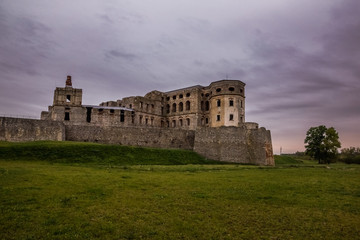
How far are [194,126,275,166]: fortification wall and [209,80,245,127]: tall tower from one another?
33.8 ft

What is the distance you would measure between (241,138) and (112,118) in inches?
1096

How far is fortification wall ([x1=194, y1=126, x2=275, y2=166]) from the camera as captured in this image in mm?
46656

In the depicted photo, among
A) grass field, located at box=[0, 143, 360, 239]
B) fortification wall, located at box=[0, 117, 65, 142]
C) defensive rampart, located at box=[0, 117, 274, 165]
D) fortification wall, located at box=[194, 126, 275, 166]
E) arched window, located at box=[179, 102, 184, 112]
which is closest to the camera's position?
grass field, located at box=[0, 143, 360, 239]

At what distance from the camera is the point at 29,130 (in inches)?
1523

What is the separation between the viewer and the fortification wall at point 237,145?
4666 centimetres

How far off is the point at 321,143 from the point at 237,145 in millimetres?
29541

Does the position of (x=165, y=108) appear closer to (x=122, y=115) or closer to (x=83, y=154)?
(x=122, y=115)

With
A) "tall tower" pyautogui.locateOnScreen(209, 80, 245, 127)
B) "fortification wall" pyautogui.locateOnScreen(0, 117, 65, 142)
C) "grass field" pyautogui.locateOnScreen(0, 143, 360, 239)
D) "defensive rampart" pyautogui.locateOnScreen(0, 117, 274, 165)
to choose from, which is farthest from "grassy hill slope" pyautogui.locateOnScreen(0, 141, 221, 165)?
"tall tower" pyautogui.locateOnScreen(209, 80, 245, 127)

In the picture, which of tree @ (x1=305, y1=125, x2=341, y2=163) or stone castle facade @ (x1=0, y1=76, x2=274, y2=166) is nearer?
stone castle facade @ (x1=0, y1=76, x2=274, y2=166)

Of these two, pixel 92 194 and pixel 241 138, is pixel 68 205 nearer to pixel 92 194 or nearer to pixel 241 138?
pixel 92 194

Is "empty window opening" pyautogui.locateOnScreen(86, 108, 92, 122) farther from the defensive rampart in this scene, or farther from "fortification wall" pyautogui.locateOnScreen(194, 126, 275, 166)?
"fortification wall" pyautogui.locateOnScreen(194, 126, 275, 166)

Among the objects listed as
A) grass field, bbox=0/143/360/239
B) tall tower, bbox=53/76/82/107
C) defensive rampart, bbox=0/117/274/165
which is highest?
tall tower, bbox=53/76/82/107

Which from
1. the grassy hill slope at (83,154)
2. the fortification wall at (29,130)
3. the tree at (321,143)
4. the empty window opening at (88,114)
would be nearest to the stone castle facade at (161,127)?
the fortification wall at (29,130)

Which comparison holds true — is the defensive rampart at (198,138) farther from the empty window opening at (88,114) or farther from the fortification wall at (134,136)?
the empty window opening at (88,114)
